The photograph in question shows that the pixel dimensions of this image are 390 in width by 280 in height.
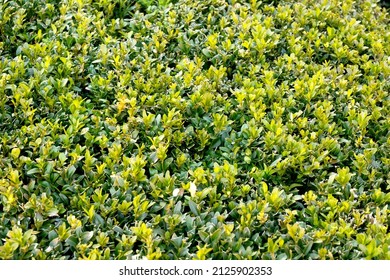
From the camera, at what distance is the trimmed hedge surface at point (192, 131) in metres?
2.74

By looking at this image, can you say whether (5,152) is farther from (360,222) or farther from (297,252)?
(360,222)

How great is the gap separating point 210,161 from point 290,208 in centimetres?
50

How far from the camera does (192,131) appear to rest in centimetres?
325

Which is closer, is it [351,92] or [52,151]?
[52,151]

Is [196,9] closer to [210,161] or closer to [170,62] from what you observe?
[170,62]

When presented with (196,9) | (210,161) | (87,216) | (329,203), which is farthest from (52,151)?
(196,9)

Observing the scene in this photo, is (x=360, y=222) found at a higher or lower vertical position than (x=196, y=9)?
lower

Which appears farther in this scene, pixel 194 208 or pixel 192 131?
pixel 192 131

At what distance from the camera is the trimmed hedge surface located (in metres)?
2.74

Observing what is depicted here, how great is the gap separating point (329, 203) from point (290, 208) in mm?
205
